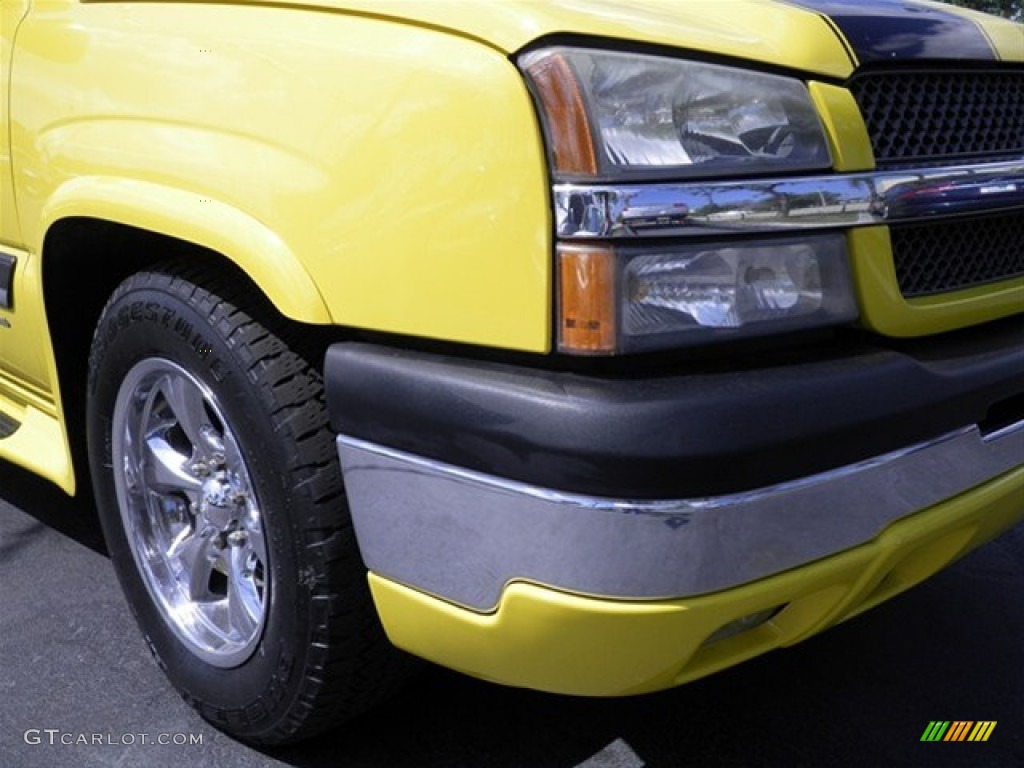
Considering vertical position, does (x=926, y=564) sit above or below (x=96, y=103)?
below

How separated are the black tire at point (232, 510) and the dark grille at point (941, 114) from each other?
103 centimetres

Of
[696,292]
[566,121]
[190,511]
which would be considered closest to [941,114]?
[696,292]

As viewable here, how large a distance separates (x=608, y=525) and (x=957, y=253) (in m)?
0.88

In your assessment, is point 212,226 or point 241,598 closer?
point 212,226

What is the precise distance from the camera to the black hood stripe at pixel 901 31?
1.84 metres

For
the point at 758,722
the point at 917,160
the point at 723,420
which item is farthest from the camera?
the point at 758,722

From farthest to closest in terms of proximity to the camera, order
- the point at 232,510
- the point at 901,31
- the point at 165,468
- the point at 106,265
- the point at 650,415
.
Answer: the point at 106,265 → the point at 165,468 → the point at 232,510 → the point at 901,31 → the point at 650,415

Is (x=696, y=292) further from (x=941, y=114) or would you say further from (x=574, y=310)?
(x=941, y=114)

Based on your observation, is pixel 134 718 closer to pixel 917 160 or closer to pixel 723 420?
pixel 723 420

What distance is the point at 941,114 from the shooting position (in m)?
1.97

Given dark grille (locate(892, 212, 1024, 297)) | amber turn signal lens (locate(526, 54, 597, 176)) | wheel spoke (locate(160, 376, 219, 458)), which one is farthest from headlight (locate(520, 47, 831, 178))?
wheel spoke (locate(160, 376, 219, 458))

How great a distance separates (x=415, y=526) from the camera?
1805 millimetres

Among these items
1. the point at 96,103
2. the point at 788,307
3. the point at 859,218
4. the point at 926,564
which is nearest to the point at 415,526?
the point at 788,307

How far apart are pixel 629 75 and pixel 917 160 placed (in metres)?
0.56
